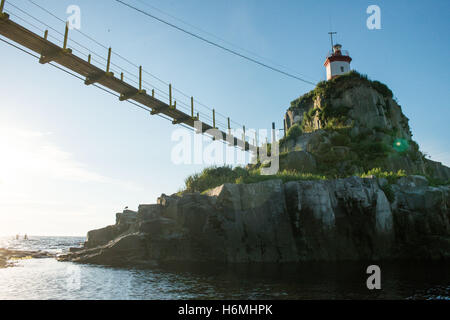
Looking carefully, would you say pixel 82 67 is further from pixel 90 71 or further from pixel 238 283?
pixel 238 283

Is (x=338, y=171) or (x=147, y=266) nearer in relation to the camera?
(x=147, y=266)

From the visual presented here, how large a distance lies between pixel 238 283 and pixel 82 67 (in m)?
11.8

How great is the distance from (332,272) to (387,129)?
70.5 ft

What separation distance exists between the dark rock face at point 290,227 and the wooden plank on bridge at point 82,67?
550 cm

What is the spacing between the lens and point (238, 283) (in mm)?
8852

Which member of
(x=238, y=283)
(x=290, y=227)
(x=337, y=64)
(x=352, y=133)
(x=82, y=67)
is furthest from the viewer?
(x=337, y=64)

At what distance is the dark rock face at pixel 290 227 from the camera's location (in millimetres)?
13922

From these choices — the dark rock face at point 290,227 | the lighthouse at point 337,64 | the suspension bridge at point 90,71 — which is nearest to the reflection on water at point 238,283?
the dark rock face at point 290,227

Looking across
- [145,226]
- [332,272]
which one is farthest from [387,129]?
[145,226]

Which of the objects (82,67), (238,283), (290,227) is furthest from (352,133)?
(82,67)

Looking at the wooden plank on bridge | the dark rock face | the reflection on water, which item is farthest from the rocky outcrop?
the reflection on water
